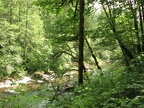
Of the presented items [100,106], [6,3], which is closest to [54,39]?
[100,106]

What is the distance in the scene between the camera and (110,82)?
17.4 ft

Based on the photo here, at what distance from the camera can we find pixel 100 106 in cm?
482

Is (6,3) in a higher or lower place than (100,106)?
higher

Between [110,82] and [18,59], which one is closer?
[110,82]

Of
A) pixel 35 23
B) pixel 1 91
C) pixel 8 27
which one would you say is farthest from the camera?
pixel 35 23

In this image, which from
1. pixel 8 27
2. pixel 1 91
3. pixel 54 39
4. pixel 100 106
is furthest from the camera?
pixel 8 27

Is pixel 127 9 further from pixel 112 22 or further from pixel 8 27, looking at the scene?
pixel 8 27

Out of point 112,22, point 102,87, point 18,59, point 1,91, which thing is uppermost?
point 112,22

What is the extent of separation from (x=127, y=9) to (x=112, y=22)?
883 mm

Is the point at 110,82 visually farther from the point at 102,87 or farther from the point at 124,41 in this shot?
the point at 124,41

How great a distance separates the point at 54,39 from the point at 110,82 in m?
4.75

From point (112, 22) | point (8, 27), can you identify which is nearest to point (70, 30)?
point (112, 22)

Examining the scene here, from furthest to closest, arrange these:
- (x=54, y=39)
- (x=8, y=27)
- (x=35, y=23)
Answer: (x=35, y=23)
(x=8, y=27)
(x=54, y=39)

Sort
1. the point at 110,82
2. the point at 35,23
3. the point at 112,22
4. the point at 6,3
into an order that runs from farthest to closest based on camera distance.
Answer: the point at 35,23 < the point at 6,3 < the point at 112,22 < the point at 110,82
